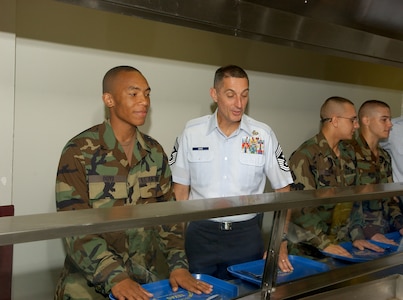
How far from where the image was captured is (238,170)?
190 cm

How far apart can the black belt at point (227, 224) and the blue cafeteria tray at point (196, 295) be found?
0.41ft

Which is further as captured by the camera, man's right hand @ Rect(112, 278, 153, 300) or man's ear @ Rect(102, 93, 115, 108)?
man's ear @ Rect(102, 93, 115, 108)

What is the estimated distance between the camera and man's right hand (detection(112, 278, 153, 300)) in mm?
924

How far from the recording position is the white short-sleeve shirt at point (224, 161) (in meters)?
1.90

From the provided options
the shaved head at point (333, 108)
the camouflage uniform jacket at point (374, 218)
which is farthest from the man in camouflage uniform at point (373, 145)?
the camouflage uniform jacket at point (374, 218)

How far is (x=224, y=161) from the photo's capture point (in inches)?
75.4

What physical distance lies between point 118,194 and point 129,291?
564 millimetres

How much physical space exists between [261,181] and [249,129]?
0.24m

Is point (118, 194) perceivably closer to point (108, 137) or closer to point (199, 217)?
point (108, 137)

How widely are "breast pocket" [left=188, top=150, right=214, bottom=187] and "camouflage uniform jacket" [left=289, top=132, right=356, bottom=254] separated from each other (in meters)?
0.42

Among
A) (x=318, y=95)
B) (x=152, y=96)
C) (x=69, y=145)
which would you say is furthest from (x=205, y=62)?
(x=69, y=145)

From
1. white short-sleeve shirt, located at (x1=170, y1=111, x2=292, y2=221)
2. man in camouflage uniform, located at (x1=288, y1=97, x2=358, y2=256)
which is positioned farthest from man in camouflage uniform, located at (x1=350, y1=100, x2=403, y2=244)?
white short-sleeve shirt, located at (x1=170, y1=111, x2=292, y2=221)

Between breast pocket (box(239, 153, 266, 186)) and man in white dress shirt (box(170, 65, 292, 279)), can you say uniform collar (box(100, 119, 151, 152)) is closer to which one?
man in white dress shirt (box(170, 65, 292, 279))

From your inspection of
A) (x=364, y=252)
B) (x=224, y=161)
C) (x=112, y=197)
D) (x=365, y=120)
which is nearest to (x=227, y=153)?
(x=224, y=161)
